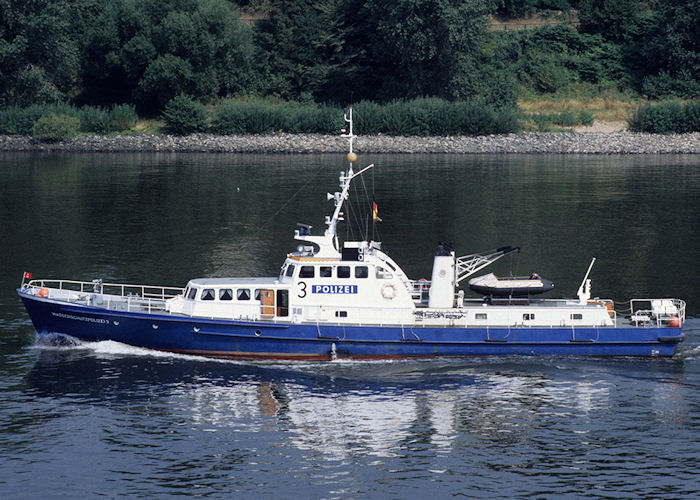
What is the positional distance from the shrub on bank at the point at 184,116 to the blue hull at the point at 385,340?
8918cm

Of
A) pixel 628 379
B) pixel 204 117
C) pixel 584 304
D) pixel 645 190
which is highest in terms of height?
pixel 204 117

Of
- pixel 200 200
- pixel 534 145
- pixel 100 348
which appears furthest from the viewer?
pixel 534 145

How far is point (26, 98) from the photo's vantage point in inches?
5256

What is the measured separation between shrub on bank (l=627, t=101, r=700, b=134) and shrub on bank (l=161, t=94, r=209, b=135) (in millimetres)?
55799

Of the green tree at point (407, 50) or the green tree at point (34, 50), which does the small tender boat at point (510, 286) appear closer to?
the green tree at point (407, 50)

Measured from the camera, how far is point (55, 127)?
419 ft

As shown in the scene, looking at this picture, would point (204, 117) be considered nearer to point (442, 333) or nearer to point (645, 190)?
point (645, 190)

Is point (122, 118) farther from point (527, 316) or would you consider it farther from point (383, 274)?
point (527, 316)

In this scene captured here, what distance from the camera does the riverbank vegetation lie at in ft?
414

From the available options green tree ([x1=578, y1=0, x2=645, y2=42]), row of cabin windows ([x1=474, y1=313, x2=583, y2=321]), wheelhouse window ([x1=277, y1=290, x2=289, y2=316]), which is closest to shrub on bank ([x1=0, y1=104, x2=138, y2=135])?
green tree ([x1=578, y1=0, x2=645, y2=42])

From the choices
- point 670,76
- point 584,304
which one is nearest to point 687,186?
point 670,76

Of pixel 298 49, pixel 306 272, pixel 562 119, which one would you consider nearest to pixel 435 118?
pixel 562 119

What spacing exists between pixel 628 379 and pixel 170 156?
299 feet

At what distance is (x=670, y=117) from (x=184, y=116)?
202 ft
